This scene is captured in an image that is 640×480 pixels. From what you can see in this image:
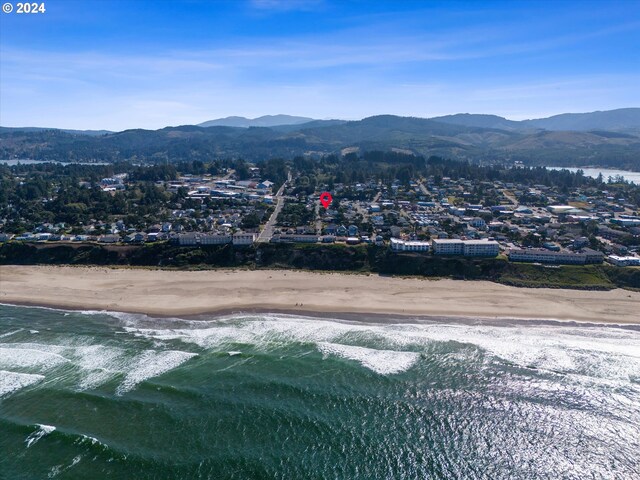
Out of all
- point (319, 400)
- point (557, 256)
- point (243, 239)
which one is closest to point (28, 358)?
point (319, 400)

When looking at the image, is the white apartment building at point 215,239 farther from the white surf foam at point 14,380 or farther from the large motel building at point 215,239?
the white surf foam at point 14,380

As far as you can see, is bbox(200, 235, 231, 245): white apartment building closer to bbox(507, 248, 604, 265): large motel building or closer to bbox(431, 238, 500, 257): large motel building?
bbox(431, 238, 500, 257): large motel building

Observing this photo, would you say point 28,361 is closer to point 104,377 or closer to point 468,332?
point 104,377

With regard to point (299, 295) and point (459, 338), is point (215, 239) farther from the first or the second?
point (459, 338)

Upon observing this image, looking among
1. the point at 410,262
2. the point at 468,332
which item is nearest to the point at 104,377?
the point at 468,332

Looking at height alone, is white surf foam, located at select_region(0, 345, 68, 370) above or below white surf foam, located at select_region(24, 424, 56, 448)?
above

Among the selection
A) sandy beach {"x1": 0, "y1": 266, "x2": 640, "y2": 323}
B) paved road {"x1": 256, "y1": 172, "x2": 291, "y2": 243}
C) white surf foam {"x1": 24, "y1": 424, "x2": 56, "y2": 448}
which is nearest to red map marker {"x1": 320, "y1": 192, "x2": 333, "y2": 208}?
paved road {"x1": 256, "y1": 172, "x2": 291, "y2": 243}

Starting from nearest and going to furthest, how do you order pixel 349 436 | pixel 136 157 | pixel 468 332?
1. pixel 349 436
2. pixel 468 332
3. pixel 136 157
